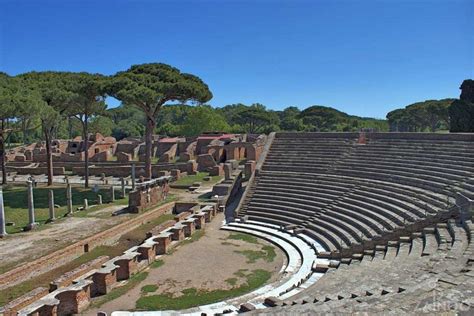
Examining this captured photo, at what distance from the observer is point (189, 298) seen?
12.9m

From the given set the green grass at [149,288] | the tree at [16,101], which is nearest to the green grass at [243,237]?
the green grass at [149,288]

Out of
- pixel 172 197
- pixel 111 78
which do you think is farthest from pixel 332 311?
pixel 111 78

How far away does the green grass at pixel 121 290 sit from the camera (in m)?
12.8

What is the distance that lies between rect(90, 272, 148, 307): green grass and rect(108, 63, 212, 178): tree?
15.9 metres

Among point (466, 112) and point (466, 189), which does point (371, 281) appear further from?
point (466, 112)

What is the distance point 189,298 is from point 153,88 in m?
18.9

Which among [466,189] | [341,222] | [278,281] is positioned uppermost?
[466,189]

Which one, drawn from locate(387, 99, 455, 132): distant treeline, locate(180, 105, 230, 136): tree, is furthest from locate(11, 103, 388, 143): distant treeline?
locate(387, 99, 455, 132): distant treeline

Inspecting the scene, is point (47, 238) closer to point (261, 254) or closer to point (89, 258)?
point (89, 258)

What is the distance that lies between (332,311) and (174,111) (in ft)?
316

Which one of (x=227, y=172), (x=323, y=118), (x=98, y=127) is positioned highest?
(x=323, y=118)

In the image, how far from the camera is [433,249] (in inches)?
482

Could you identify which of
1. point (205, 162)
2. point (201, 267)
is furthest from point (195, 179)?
point (201, 267)

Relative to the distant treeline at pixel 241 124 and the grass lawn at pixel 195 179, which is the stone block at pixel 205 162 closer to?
the grass lawn at pixel 195 179
